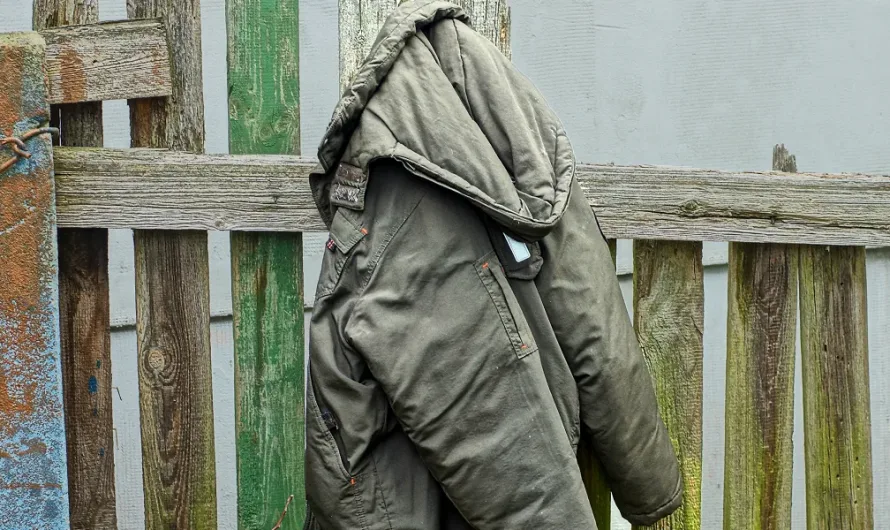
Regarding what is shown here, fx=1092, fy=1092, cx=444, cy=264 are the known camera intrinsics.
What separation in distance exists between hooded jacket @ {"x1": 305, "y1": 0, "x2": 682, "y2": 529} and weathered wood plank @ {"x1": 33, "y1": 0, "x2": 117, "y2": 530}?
630mm

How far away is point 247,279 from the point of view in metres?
2.48

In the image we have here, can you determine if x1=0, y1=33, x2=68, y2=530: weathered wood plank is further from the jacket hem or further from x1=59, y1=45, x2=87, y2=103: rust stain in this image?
the jacket hem

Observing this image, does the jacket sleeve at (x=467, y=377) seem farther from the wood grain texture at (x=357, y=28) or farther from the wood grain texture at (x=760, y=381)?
the wood grain texture at (x=760, y=381)

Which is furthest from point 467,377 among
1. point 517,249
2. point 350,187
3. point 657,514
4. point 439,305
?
point 657,514

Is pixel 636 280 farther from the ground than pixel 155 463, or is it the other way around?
pixel 636 280

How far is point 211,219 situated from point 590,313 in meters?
0.85

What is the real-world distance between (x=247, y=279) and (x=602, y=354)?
0.83 metres

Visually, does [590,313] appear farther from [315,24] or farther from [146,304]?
[315,24]

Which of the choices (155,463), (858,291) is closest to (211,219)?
(155,463)

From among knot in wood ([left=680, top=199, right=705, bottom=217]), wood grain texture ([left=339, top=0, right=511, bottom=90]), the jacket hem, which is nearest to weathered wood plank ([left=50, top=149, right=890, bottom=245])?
knot in wood ([left=680, top=199, right=705, bottom=217])

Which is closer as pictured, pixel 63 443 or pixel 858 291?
pixel 63 443

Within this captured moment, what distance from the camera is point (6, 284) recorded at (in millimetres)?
2326

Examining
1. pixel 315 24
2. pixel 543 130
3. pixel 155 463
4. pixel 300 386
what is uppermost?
pixel 315 24

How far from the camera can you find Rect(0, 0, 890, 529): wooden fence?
7.72ft
